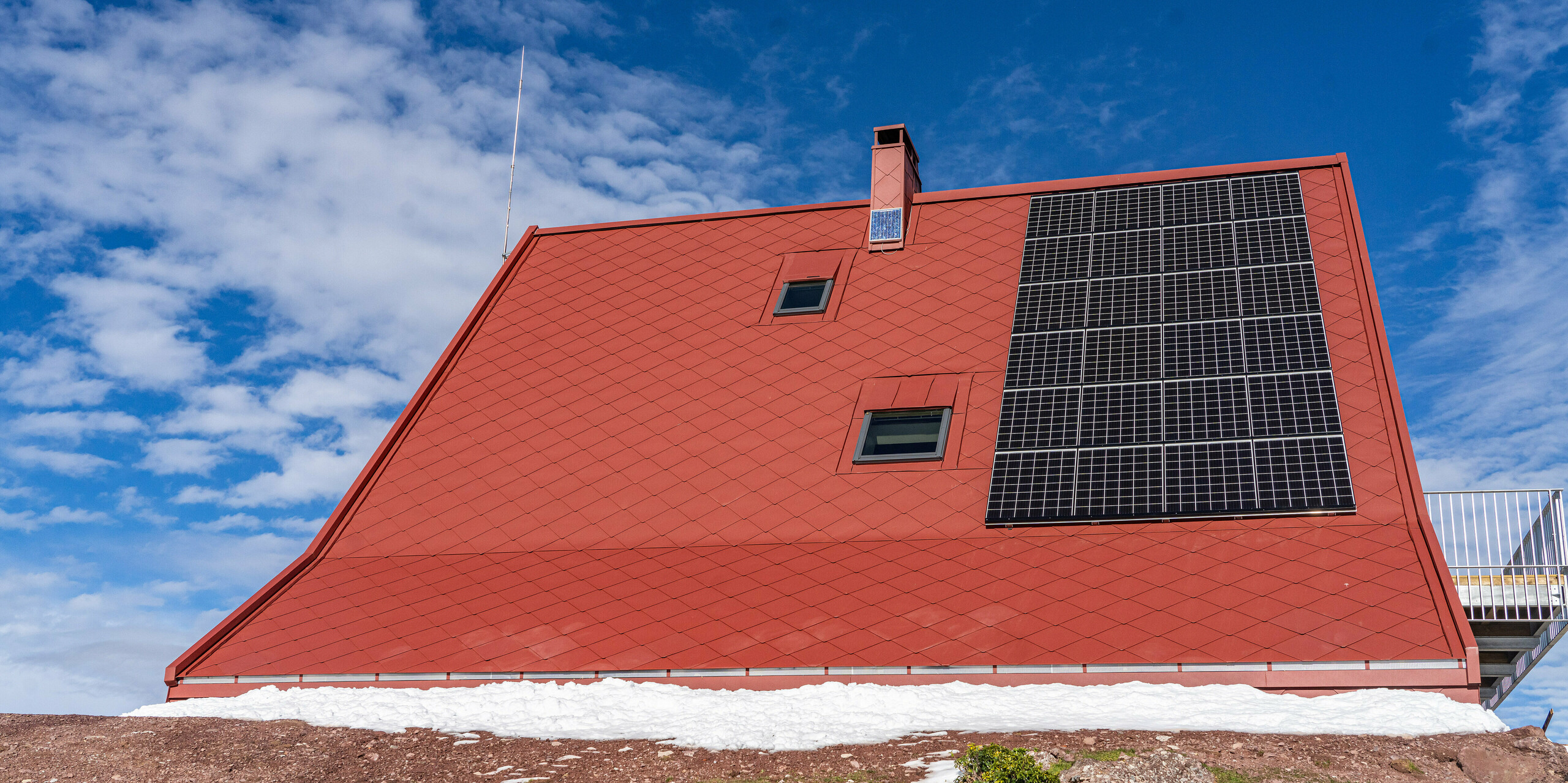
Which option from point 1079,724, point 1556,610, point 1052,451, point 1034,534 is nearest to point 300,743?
point 1079,724

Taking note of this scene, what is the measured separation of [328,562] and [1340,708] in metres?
12.6

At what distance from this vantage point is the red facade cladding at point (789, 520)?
1136 cm

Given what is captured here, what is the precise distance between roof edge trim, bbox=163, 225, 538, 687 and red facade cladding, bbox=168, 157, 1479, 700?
49mm

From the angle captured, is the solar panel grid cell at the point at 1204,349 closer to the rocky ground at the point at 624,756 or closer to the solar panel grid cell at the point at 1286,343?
the solar panel grid cell at the point at 1286,343

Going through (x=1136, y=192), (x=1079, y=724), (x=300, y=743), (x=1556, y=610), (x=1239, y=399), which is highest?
(x=1136, y=192)

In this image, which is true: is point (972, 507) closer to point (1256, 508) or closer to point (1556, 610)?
point (1256, 508)

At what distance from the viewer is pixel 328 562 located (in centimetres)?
1499

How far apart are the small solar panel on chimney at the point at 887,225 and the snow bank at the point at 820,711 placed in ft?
31.1

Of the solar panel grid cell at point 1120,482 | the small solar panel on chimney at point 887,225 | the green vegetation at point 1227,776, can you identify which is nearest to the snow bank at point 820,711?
the green vegetation at point 1227,776

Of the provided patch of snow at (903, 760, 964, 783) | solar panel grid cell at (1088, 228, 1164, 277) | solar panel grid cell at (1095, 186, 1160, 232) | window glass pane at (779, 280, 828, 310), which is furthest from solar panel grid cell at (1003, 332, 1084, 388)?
patch of snow at (903, 760, 964, 783)

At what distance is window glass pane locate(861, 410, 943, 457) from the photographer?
15.0 meters

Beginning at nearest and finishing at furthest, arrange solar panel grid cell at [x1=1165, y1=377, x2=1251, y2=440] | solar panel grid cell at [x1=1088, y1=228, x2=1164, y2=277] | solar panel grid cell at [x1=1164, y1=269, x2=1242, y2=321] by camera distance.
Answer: solar panel grid cell at [x1=1165, y1=377, x2=1251, y2=440] < solar panel grid cell at [x1=1164, y1=269, x2=1242, y2=321] < solar panel grid cell at [x1=1088, y1=228, x2=1164, y2=277]

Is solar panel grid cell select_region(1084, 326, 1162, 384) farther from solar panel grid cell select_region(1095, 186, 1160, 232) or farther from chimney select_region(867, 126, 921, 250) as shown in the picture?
chimney select_region(867, 126, 921, 250)

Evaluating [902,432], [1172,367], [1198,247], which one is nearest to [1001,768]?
[902,432]
